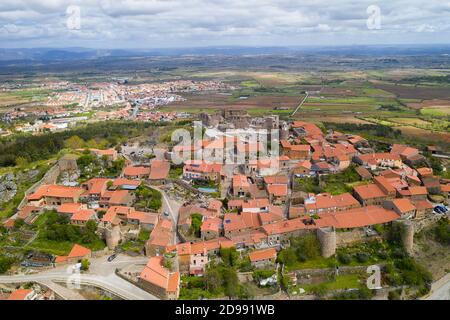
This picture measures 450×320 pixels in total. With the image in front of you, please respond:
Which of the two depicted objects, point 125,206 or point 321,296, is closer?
point 321,296

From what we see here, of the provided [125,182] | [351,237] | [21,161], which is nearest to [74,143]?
[21,161]

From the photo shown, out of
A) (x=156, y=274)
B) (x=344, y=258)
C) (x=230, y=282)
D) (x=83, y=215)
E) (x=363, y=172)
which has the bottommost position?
(x=344, y=258)

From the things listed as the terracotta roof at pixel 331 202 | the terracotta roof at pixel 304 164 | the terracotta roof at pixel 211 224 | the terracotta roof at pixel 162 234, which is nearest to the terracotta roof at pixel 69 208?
the terracotta roof at pixel 162 234

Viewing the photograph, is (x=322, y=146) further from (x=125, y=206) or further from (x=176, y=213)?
(x=125, y=206)

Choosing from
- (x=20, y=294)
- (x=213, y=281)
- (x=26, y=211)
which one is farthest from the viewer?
(x=26, y=211)

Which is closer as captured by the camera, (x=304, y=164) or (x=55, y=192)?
(x=55, y=192)

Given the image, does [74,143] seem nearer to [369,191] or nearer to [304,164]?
[304,164]

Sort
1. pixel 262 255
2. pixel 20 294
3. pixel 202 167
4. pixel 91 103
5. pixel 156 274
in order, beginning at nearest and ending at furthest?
pixel 20 294
pixel 156 274
pixel 262 255
pixel 202 167
pixel 91 103
